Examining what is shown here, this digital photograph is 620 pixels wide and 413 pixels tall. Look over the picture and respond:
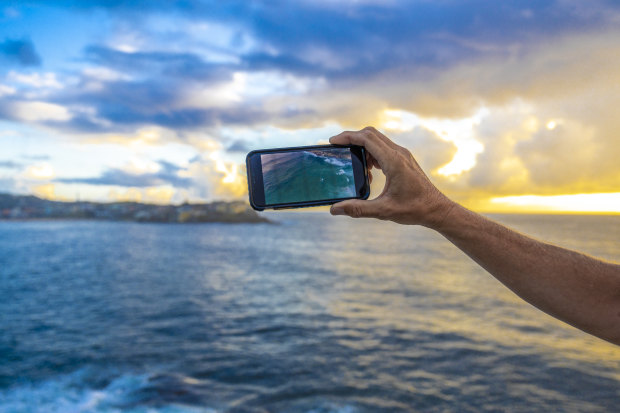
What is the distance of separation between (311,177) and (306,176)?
30 millimetres

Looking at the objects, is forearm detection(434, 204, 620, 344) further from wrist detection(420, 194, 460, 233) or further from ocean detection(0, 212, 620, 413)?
ocean detection(0, 212, 620, 413)

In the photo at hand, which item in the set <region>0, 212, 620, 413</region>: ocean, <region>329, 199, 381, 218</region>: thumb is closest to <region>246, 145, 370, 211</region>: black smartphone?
<region>329, 199, 381, 218</region>: thumb

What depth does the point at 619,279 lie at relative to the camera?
1779 mm

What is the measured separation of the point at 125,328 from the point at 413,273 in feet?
105

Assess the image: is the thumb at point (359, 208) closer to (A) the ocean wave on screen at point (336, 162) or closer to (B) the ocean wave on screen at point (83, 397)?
(A) the ocean wave on screen at point (336, 162)

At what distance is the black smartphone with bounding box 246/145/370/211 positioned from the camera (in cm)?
217

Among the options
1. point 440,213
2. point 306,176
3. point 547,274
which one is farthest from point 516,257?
point 306,176

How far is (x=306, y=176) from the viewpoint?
2215 millimetres

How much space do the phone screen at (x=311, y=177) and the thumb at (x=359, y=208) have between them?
0.96 ft

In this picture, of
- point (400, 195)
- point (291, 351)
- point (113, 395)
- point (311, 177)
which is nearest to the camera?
point (400, 195)

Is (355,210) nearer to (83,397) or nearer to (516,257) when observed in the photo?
(516,257)

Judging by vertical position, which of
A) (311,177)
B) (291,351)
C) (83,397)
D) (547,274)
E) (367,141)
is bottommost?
(291,351)

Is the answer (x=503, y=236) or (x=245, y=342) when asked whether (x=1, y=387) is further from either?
(x=503, y=236)

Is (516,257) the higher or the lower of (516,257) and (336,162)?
the lower
